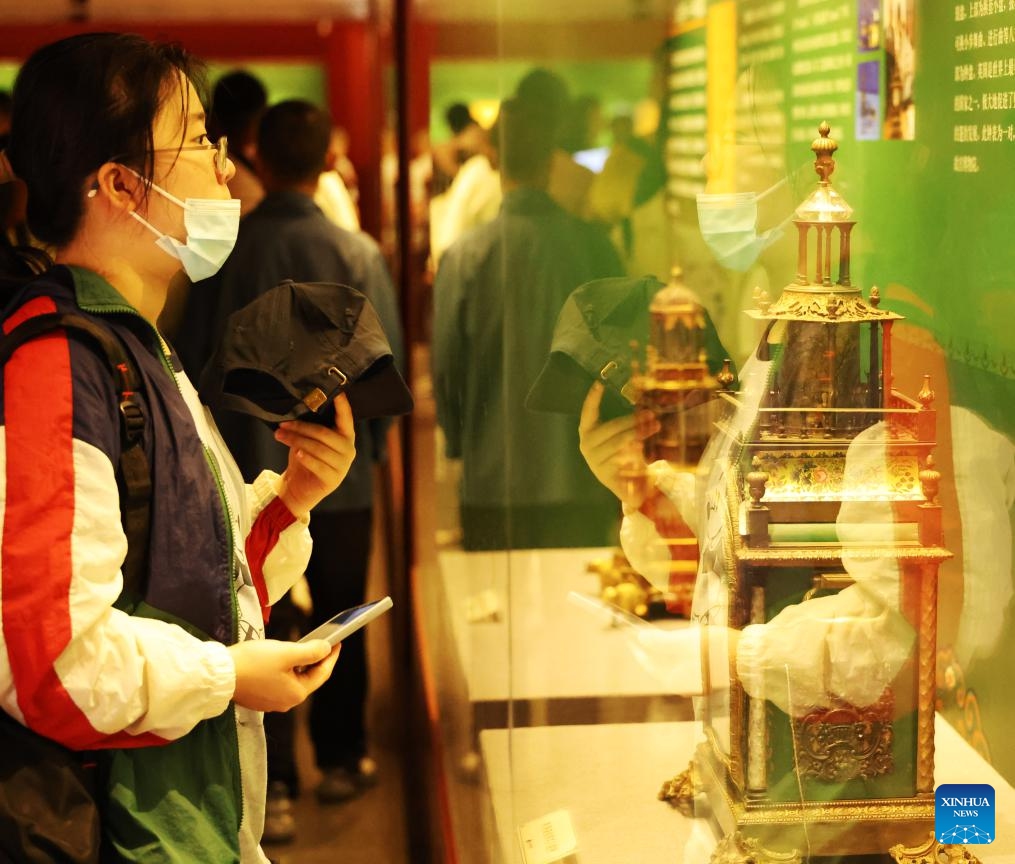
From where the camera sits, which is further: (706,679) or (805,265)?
(706,679)

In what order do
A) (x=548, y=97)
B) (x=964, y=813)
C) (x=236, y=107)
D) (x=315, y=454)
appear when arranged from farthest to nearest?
(x=236, y=107) → (x=548, y=97) → (x=315, y=454) → (x=964, y=813)

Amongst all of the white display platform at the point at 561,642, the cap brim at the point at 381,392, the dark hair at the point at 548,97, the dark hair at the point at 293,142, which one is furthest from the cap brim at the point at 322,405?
the dark hair at the point at 293,142

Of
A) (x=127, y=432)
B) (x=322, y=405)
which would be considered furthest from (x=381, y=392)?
(x=127, y=432)

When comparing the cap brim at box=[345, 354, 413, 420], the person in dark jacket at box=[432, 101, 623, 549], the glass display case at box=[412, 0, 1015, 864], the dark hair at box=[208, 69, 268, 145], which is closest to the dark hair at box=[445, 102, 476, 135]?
Result: the person in dark jacket at box=[432, 101, 623, 549]

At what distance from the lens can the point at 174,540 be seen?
1.47 metres

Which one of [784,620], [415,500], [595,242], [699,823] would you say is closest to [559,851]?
[699,823]

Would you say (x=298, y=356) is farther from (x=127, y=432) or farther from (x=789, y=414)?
(x=789, y=414)

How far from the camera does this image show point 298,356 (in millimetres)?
1649

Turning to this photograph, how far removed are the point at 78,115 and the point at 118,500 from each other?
0.40 m

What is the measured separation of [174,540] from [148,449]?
0.31 ft

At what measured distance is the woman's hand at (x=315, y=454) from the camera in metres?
1.70

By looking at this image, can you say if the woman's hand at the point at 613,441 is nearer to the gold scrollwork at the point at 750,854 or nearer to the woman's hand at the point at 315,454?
the woman's hand at the point at 315,454

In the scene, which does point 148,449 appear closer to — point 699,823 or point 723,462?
point 723,462

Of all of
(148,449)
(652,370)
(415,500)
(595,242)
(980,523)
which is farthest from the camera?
(415,500)
